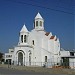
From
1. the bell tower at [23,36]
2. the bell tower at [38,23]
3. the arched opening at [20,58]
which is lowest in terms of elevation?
the arched opening at [20,58]

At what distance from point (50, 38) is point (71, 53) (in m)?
10.5

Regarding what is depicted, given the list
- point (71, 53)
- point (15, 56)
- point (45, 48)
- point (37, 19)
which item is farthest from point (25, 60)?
point (71, 53)

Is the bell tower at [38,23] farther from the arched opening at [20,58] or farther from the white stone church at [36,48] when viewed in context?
the arched opening at [20,58]

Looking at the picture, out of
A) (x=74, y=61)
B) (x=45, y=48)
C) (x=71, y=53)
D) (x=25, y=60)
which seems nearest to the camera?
(x=74, y=61)

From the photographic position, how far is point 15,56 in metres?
66.2

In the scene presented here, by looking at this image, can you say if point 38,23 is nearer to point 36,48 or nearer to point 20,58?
point 36,48

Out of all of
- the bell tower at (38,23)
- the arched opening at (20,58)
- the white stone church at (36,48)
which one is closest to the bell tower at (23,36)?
the white stone church at (36,48)

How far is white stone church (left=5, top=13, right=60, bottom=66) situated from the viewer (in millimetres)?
66125

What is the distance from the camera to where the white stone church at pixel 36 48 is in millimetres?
66125

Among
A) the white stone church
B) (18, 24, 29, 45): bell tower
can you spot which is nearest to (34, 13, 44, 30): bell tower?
the white stone church

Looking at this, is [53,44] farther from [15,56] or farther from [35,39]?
[15,56]

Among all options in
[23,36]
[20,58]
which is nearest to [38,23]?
[23,36]

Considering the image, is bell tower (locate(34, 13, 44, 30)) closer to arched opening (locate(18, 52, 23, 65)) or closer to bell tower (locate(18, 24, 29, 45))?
bell tower (locate(18, 24, 29, 45))

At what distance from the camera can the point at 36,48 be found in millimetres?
68625
